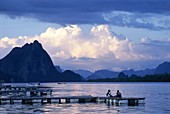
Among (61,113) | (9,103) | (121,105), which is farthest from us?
(9,103)

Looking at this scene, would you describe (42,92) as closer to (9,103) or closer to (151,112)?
(9,103)

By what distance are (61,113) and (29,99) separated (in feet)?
71.5

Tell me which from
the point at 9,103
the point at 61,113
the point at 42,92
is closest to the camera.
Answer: the point at 61,113

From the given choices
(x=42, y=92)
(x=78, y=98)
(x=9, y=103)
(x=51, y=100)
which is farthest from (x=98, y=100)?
(x=42, y=92)

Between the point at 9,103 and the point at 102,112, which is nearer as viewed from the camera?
the point at 102,112

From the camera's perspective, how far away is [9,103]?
3406 inches

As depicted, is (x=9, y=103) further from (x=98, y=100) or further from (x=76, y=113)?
(x=76, y=113)

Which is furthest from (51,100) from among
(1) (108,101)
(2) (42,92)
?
(2) (42,92)

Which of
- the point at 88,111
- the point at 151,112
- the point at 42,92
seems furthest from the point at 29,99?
the point at 42,92

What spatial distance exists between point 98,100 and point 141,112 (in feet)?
67.9

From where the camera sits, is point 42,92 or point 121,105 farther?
point 42,92

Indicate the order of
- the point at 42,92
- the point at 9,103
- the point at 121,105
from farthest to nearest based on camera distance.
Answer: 1. the point at 42,92
2. the point at 9,103
3. the point at 121,105

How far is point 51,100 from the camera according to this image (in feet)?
301

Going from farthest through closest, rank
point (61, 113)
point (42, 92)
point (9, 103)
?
point (42, 92) < point (9, 103) < point (61, 113)
